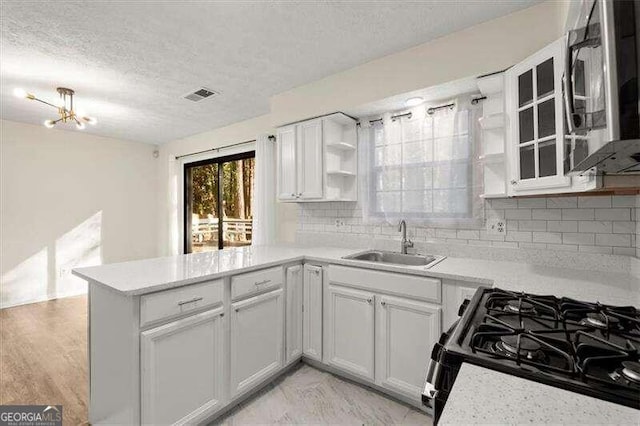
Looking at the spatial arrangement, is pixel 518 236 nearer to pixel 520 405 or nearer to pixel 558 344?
pixel 558 344

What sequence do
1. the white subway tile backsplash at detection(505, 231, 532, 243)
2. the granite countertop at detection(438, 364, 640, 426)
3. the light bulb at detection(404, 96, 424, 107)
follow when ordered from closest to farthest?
the granite countertop at detection(438, 364, 640, 426) → the white subway tile backsplash at detection(505, 231, 532, 243) → the light bulb at detection(404, 96, 424, 107)

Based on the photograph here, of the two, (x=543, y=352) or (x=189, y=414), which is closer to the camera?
(x=543, y=352)

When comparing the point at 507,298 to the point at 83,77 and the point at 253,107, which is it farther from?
the point at 83,77

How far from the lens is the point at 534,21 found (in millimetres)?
1808

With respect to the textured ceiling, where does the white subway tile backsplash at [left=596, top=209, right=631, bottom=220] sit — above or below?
below

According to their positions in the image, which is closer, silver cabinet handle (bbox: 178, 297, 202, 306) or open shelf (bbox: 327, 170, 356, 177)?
silver cabinet handle (bbox: 178, 297, 202, 306)

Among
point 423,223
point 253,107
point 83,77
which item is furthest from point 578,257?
point 83,77

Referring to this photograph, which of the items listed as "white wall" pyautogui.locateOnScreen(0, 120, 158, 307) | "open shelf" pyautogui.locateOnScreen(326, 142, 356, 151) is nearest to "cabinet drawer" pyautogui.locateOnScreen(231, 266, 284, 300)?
"open shelf" pyautogui.locateOnScreen(326, 142, 356, 151)

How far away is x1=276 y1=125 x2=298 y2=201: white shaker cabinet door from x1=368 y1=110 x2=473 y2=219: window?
2.48 feet

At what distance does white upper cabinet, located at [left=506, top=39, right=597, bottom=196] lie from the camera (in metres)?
1.50

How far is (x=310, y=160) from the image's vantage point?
2.82 meters

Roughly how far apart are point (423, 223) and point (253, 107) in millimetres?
2402

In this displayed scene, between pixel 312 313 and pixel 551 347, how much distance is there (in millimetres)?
1796

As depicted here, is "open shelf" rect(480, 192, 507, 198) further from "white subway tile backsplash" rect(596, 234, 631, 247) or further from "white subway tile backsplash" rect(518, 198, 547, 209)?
"white subway tile backsplash" rect(596, 234, 631, 247)
